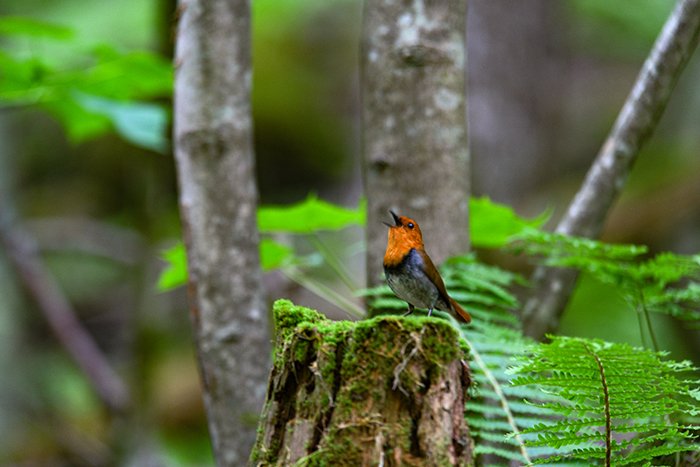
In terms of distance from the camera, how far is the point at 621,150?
2.53 metres

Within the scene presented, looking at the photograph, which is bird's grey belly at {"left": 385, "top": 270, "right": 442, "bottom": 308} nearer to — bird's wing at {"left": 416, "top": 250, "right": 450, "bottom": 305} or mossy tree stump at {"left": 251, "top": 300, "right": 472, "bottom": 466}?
bird's wing at {"left": 416, "top": 250, "right": 450, "bottom": 305}

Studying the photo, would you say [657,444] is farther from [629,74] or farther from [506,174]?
[629,74]

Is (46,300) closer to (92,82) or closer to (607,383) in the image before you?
(92,82)

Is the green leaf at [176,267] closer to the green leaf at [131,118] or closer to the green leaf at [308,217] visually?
the green leaf at [308,217]

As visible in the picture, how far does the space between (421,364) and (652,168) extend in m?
6.86

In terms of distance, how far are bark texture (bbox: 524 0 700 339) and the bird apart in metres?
0.91

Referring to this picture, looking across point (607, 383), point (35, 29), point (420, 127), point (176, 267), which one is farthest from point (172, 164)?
point (607, 383)

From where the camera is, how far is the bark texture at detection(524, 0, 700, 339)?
7.81ft

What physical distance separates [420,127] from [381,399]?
1.32 m

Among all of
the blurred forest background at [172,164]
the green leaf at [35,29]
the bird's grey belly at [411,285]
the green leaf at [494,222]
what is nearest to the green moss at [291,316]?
the bird's grey belly at [411,285]

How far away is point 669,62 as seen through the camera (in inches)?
95.0

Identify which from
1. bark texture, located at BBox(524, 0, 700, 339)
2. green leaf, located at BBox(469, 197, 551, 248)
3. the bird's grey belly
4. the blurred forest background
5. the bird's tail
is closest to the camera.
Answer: the bird's grey belly

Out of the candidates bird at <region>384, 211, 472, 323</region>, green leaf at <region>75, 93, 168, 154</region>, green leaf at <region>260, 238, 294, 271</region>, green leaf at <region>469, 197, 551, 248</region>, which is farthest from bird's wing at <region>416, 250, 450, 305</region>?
green leaf at <region>75, 93, 168, 154</region>

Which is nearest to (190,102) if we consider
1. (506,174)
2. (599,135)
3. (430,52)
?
(430,52)
